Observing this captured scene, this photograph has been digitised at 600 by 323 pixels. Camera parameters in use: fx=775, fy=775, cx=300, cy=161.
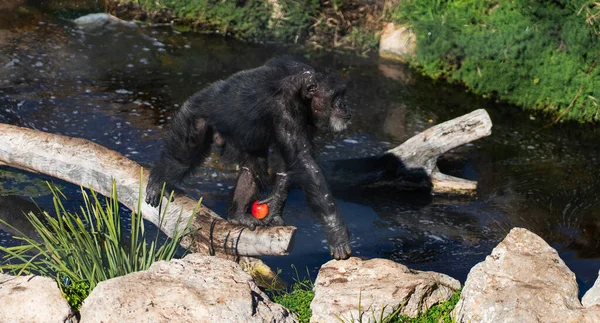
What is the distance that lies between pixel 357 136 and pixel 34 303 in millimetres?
5436

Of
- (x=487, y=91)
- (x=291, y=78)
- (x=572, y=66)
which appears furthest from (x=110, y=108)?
(x=572, y=66)

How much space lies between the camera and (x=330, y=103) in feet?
19.0

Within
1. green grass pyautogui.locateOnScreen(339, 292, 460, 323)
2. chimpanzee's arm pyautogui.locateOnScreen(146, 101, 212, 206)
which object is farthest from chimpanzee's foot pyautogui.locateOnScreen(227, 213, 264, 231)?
green grass pyautogui.locateOnScreen(339, 292, 460, 323)

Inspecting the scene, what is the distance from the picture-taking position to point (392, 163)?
7.86 meters

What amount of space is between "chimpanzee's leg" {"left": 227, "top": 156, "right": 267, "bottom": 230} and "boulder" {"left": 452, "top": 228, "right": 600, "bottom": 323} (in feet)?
6.92

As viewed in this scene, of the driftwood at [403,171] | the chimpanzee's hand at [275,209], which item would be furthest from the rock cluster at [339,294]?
the driftwood at [403,171]

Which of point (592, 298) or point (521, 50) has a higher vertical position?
point (521, 50)

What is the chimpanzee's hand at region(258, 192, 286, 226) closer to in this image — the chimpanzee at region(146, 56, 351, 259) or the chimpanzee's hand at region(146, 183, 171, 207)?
the chimpanzee at region(146, 56, 351, 259)

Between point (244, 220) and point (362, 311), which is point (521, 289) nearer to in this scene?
point (362, 311)

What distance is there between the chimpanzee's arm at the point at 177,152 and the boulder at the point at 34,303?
1.72 m

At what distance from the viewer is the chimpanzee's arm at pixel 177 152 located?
6.14 m

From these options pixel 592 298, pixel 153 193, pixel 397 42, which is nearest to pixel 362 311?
pixel 592 298

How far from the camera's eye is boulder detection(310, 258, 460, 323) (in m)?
4.81

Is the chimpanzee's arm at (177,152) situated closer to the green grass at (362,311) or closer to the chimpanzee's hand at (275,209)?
the chimpanzee's hand at (275,209)
